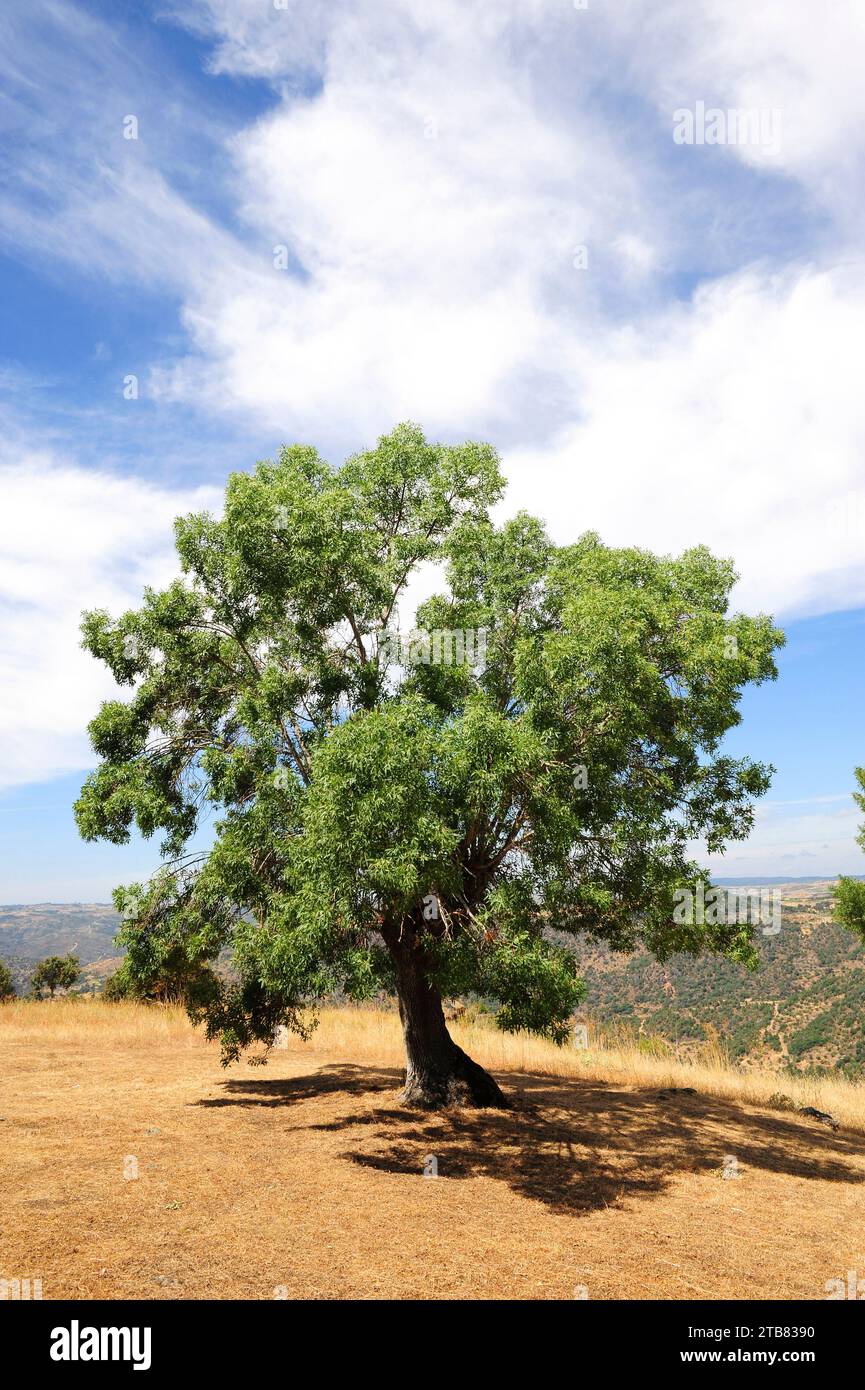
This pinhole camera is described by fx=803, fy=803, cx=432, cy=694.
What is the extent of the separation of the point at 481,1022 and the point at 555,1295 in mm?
18371

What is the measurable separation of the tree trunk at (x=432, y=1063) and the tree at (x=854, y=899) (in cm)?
1300

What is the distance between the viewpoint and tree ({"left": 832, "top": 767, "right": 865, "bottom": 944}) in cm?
2230

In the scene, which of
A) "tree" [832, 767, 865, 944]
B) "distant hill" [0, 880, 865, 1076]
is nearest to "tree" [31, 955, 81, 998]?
"distant hill" [0, 880, 865, 1076]

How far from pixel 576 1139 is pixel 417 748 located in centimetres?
798

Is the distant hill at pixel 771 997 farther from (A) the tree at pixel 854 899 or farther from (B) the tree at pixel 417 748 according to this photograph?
(B) the tree at pixel 417 748

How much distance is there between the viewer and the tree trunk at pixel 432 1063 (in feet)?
45.6

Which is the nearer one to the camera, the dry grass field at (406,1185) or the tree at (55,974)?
the dry grass field at (406,1185)

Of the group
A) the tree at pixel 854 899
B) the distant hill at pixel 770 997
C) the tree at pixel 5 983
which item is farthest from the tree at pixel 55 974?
the tree at pixel 854 899

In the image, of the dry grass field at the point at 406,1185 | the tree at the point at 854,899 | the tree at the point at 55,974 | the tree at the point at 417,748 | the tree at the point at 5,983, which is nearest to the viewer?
the dry grass field at the point at 406,1185

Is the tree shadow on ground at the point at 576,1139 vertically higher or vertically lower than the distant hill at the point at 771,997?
higher

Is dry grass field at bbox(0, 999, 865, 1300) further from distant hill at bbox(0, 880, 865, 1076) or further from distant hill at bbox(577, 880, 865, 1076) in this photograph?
distant hill at bbox(577, 880, 865, 1076)

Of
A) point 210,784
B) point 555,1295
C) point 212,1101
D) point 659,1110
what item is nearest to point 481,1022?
point 659,1110

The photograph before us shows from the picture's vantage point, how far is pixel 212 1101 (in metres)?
14.8
